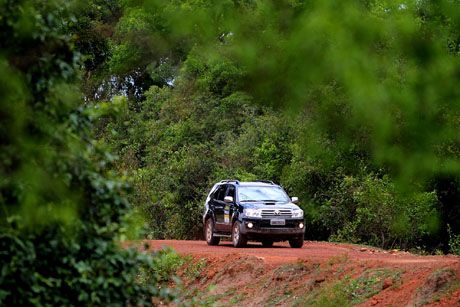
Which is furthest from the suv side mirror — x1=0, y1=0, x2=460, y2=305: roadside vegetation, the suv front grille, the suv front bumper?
x1=0, y1=0, x2=460, y2=305: roadside vegetation

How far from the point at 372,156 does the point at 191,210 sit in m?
34.4

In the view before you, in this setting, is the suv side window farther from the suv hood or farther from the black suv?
the suv hood

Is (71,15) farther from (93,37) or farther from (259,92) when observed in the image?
(93,37)

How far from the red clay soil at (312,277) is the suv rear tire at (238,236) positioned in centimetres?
49

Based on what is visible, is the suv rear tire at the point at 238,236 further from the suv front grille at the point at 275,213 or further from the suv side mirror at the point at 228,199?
the suv front grille at the point at 275,213

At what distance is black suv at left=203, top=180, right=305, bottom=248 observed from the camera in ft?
Answer: 81.2

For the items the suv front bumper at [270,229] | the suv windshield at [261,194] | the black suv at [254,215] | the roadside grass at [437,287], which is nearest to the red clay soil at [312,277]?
the roadside grass at [437,287]

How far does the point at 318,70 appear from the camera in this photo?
4.82 metres

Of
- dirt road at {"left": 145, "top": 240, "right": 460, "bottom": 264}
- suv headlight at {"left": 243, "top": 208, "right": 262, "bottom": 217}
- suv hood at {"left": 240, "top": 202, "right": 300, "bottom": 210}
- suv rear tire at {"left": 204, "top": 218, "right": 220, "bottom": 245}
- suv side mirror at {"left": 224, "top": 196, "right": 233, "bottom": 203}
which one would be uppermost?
suv side mirror at {"left": 224, "top": 196, "right": 233, "bottom": 203}

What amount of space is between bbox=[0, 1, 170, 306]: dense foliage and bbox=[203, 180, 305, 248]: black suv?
17628 mm

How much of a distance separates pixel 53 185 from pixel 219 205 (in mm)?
21012

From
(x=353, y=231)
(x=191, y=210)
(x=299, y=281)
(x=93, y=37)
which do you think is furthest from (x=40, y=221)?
(x=191, y=210)

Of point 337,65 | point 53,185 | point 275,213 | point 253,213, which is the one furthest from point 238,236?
point 337,65

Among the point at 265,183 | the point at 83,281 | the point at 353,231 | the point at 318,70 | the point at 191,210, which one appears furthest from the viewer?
the point at 191,210
